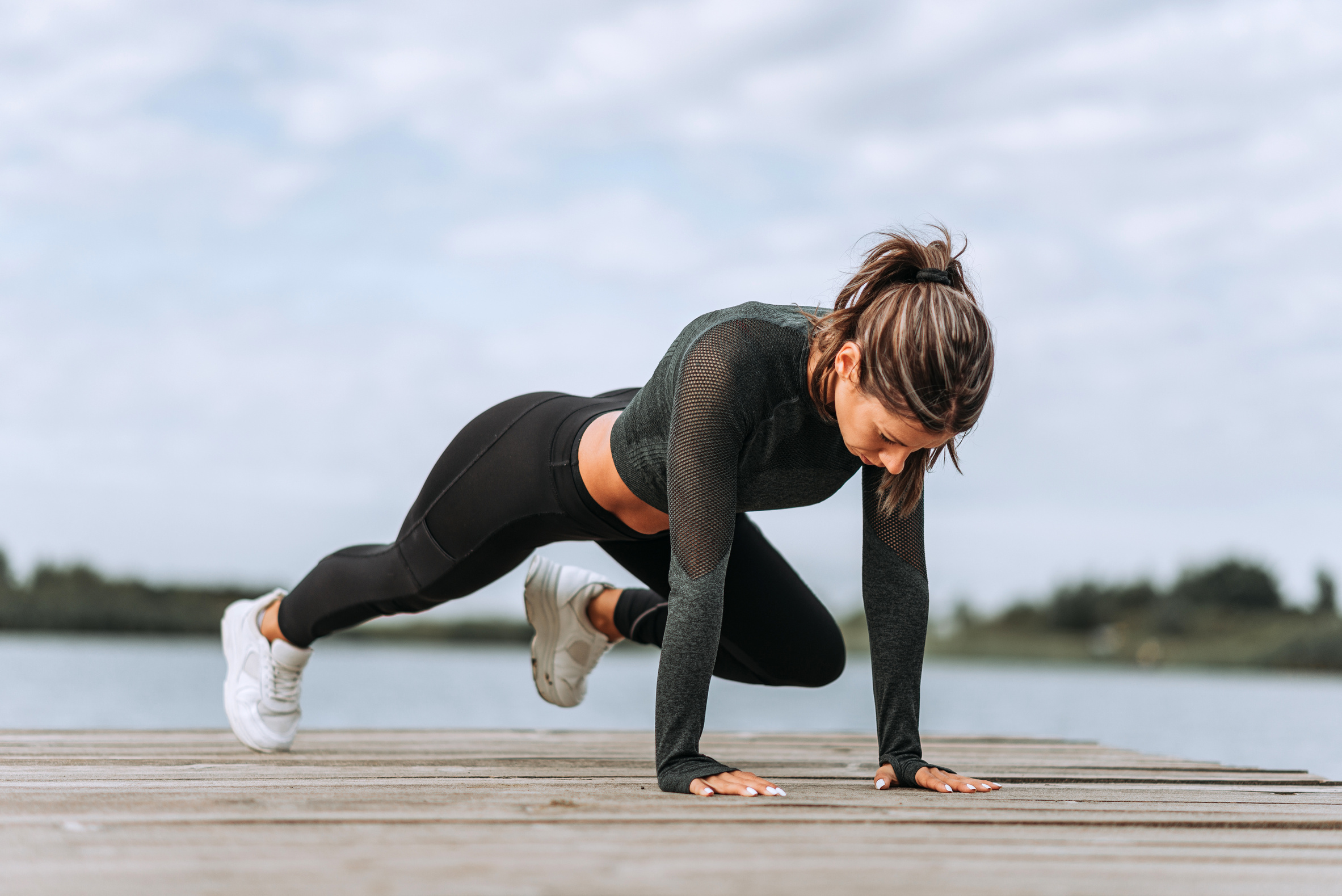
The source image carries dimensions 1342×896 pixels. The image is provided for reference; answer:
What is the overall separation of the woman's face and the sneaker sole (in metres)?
1.47

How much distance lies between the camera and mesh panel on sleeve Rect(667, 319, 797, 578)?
6.81 feet

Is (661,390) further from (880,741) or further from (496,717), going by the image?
(496,717)

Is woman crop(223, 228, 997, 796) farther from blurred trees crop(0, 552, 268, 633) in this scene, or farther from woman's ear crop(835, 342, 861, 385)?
blurred trees crop(0, 552, 268, 633)

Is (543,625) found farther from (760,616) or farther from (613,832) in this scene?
(613,832)

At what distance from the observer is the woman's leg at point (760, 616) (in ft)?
9.52

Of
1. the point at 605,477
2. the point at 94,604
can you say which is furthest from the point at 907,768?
the point at 94,604

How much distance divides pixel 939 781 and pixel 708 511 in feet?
2.42

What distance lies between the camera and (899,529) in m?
2.43

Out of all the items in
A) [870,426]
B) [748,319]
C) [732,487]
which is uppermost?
[748,319]

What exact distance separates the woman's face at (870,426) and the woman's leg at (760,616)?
0.82 metres

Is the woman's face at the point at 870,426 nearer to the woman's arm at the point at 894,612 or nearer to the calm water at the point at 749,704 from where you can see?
the woman's arm at the point at 894,612

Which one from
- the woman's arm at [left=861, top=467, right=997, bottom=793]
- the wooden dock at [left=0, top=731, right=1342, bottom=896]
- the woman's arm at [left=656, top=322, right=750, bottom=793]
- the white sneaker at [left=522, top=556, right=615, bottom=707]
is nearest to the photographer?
the wooden dock at [left=0, top=731, right=1342, bottom=896]

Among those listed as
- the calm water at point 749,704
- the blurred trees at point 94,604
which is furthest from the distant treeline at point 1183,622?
the blurred trees at point 94,604

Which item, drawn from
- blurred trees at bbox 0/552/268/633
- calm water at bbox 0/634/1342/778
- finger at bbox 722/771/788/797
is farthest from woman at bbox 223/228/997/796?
blurred trees at bbox 0/552/268/633
